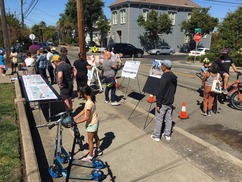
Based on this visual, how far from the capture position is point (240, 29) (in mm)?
21484

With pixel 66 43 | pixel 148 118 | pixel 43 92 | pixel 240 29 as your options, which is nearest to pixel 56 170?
pixel 43 92

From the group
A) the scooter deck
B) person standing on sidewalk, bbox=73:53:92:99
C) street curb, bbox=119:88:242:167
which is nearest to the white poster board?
person standing on sidewalk, bbox=73:53:92:99

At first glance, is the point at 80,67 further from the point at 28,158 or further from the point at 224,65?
the point at 224,65

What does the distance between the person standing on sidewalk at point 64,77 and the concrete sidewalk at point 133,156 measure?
99cm

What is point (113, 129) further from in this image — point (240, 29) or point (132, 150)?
point (240, 29)

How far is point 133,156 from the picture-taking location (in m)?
4.71

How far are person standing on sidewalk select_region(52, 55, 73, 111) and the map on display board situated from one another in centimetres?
32

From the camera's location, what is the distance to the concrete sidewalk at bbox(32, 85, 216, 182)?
4062mm

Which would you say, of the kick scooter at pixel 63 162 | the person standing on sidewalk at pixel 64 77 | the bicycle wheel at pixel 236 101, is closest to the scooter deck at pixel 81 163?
the kick scooter at pixel 63 162

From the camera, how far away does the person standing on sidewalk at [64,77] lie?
6.31m

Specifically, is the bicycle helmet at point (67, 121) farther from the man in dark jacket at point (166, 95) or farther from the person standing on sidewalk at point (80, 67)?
the person standing on sidewalk at point (80, 67)

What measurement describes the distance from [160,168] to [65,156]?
1.70m

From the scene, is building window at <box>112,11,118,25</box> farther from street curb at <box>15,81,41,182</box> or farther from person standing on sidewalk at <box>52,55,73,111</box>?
street curb at <box>15,81,41,182</box>

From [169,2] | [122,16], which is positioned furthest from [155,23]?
[169,2]
